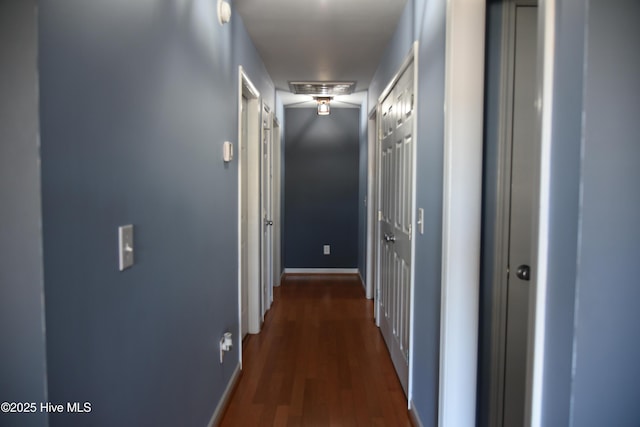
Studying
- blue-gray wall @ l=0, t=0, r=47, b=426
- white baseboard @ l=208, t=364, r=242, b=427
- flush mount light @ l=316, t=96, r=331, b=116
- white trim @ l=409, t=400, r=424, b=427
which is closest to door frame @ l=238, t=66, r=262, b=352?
white baseboard @ l=208, t=364, r=242, b=427

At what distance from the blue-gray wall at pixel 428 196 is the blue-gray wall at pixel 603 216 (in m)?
0.92

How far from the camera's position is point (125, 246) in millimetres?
1124

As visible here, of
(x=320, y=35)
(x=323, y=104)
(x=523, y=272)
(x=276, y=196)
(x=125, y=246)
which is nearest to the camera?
(x=125, y=246)

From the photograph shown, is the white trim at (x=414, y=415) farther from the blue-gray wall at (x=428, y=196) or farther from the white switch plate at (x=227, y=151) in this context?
the white switch plate at (x=227, y=151)

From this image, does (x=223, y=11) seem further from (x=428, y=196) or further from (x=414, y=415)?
(x=414, y=415)

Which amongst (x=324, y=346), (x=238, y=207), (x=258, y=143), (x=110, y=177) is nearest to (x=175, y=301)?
(x=110, y=177)

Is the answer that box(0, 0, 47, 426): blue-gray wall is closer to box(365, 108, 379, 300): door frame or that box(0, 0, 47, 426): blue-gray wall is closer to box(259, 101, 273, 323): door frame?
box(259, 101, 273, 323): door frame

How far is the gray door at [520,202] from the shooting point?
155 cm

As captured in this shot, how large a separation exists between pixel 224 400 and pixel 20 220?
1.89 metres

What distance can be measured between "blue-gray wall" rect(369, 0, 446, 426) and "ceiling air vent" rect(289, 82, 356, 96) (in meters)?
2.29

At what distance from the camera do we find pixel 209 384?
2.07m

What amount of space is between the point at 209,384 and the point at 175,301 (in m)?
0.70

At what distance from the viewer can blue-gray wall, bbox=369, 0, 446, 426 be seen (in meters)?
1.83

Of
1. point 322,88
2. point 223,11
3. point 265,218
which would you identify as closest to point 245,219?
point 265,218
